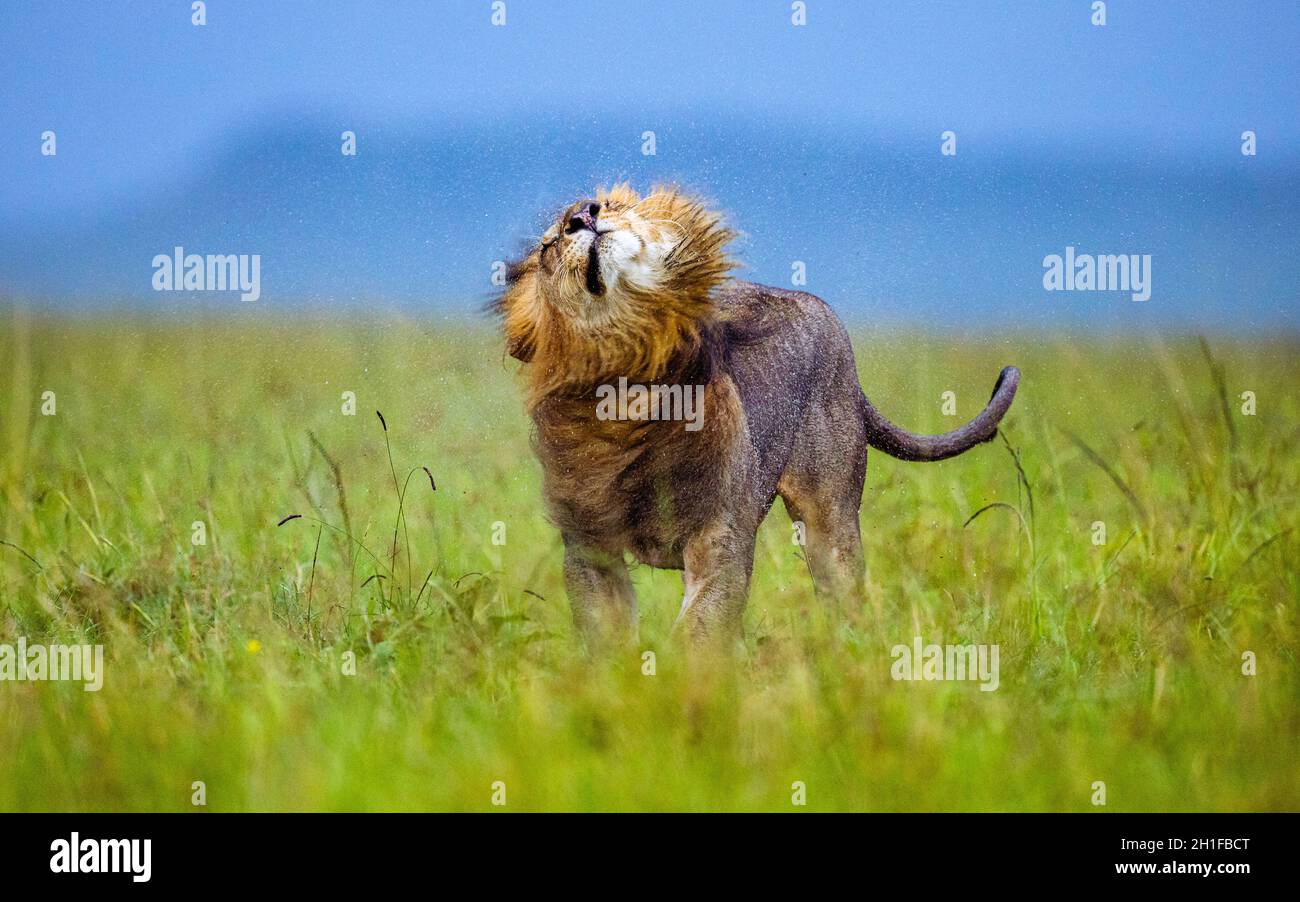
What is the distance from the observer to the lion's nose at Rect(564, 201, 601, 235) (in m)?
4.86

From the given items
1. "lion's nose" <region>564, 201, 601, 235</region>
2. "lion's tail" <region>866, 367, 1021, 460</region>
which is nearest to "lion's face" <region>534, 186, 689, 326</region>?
"lion's nose" <region>564, 201, 601, 235</region>

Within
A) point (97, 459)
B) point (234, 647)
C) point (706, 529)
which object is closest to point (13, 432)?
point (97, 459)

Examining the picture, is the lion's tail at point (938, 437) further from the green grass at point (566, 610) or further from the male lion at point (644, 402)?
the male lion at point (644, 402)

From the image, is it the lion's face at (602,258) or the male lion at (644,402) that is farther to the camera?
the male lion at (644,402)

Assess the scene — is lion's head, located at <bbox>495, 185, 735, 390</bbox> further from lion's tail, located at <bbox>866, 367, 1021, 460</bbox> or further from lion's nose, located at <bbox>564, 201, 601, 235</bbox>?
lion's tail, located at <bbox>866, 367, 1021, 460</bbox>

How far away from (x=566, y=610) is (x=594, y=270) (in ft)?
4.80

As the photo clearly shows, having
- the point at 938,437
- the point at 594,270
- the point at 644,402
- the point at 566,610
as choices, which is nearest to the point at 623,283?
the point at 594,270

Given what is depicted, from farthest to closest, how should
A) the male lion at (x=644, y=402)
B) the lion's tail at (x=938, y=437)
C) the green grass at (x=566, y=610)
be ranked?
1. the lion's tail at (x=938, y=437)
2. the male lion at (x=644, y=402)
3. the green grass at (x=566, y=610)

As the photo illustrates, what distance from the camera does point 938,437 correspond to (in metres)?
6.45

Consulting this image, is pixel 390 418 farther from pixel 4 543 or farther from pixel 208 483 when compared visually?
pixel 4 543

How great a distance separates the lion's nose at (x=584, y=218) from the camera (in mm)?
4859

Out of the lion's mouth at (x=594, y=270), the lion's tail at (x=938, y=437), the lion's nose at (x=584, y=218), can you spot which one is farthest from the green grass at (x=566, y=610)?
the lion's nose at (x=584, y=218)

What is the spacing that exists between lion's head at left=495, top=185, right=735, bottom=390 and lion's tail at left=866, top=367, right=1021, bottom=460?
5.07 ft

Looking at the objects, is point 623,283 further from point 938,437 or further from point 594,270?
point 938,437
